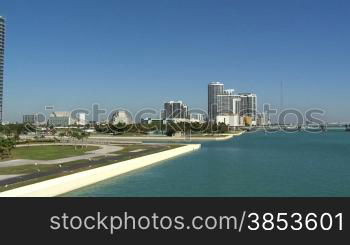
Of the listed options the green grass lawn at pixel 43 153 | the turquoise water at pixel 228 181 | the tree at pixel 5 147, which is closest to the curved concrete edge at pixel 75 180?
the turquoise water at pixel 228 181

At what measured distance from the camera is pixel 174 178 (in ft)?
82.1

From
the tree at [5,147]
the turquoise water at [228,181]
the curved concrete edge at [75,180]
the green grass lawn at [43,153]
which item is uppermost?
the tree at [5,147]

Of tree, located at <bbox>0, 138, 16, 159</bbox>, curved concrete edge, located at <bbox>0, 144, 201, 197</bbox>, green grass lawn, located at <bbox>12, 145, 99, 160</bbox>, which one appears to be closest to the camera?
curved concrete edge, located at <bbox>0, 144, 201, 197</bbox>

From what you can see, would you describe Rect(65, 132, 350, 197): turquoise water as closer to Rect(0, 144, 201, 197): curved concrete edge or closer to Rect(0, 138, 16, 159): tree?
Rect(0, 144, 201, 197): curved concrete edge

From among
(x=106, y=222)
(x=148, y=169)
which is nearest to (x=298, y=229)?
(x=106, y=222)

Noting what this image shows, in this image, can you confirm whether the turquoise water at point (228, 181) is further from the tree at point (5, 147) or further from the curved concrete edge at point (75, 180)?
the tree at point (5, 147)

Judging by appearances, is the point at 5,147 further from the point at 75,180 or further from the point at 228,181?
the point at 228,181

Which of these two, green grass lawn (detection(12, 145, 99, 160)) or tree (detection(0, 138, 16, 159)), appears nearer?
tree (detection(0, 138, 16, 159))

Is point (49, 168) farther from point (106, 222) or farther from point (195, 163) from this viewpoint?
point (106, 222)

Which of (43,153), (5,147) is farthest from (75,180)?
(43,153)

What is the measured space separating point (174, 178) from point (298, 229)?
54.5ft

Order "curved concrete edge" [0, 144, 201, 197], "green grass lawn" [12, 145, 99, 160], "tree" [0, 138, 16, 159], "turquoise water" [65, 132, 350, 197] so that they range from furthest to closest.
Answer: "green grass lawn" [12, 145, 99, 160] < "tree" [0, 138, 16, 159] < "turquoise water" [65, 132, 350, 197] < "curved concrete edge" [0, 144, 201, 197]

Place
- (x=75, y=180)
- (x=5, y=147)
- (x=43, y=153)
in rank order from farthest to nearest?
(x=43, y=153)
(x=5, y=147)
(x=75, y=180)

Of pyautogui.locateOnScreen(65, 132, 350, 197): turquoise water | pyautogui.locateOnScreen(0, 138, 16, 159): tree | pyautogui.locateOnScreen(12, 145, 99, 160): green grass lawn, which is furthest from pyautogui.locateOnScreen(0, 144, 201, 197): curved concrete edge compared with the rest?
pyautogui.locateOnScreen(0, 138, 16, 159): tree
